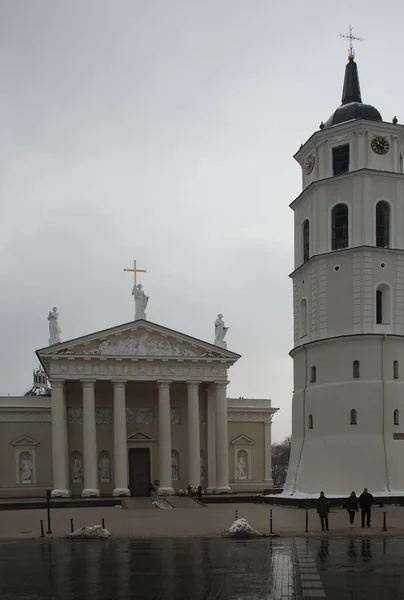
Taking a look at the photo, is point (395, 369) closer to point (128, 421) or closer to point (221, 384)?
point (221, 384)

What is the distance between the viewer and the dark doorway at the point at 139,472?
61.5 metres

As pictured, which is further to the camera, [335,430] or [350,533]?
[335,430]

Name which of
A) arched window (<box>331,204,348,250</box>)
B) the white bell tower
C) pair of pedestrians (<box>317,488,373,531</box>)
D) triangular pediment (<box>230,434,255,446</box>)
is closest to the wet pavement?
pair of pedestrians (<box>317,488,373,531</box>)

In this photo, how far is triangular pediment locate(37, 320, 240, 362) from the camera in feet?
190

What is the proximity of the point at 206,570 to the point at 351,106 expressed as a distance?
33.3 m

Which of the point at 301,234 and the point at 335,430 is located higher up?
the point at 301,234

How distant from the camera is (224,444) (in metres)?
59.9

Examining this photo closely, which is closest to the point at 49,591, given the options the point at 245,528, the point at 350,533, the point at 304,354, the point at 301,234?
the point at 245,528

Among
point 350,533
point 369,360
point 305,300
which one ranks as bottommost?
point 350,533

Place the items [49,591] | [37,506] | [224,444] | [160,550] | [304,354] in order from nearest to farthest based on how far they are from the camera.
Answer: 1. [49,591]
2. [160,550]
3. [304,354]
4. [37,506]
5. [224,444]

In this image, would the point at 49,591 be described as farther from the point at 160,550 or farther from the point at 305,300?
the point at 305,300

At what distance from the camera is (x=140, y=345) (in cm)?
5944

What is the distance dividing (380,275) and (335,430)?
901 centimetres

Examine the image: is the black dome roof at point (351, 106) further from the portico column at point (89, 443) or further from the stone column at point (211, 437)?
the portico column at point (89, 443)
